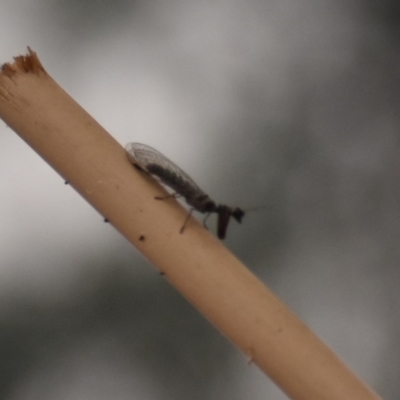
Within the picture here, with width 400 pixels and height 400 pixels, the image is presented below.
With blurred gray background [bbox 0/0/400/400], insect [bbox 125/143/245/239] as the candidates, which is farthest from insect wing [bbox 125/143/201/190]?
blurred gray background [bbox 0/0/400/400]

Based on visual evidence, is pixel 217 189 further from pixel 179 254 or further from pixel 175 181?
pixel 179 254

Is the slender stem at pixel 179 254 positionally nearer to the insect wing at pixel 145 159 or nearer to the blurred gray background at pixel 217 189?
the insect wing at pixel 145 159

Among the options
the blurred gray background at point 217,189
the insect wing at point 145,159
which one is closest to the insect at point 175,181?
the insect wing at point 145,159

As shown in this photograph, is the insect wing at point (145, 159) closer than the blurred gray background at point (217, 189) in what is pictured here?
Yes

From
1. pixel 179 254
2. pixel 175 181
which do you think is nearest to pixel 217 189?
pixel 175 181

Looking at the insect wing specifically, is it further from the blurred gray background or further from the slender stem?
the blurred gray background
